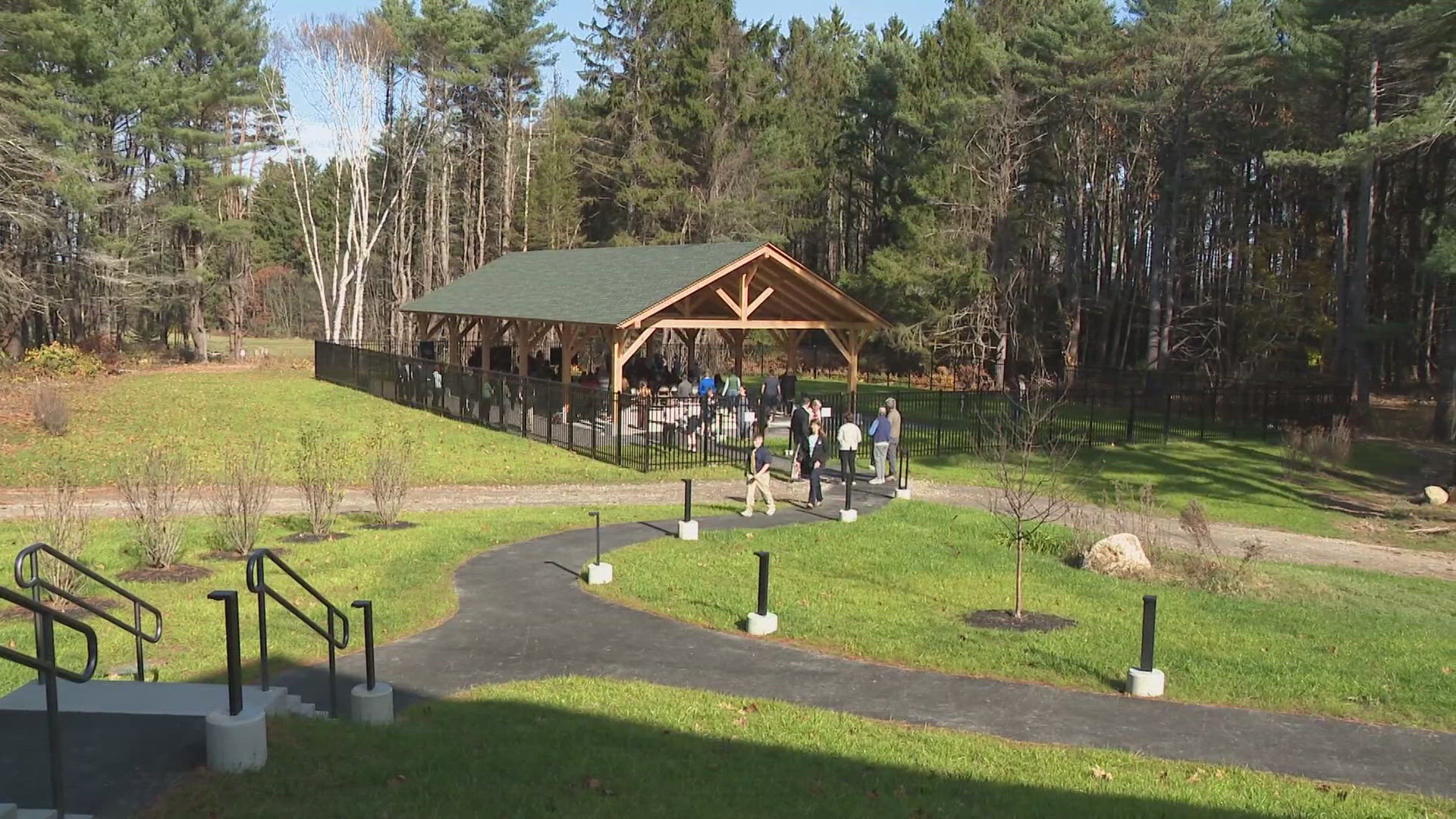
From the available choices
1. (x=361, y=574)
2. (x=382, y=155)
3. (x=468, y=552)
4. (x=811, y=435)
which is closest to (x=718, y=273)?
(x=811, y=435)

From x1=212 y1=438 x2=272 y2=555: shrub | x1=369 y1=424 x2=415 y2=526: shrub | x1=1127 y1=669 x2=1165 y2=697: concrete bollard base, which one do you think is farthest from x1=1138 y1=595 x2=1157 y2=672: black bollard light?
x1=369 y1=424 x2=415 y2=526: shrub

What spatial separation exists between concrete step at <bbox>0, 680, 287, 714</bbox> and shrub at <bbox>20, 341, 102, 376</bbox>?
1354 inches

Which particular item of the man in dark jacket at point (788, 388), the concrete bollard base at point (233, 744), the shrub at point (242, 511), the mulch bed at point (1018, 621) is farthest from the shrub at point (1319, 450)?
the concrete bollard base at point (233, 744)

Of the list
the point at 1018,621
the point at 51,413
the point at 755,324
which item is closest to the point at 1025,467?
the point at 1018,621

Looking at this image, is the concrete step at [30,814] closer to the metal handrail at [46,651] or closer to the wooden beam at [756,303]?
the metal handrail at [46,651]

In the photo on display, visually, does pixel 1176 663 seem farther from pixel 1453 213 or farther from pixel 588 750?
pixel 1453 213

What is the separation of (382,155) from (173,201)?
16030 mm

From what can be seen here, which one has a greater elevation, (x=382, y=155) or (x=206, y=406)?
(x=382, y=155)

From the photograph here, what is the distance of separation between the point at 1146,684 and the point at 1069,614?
9.32 feet

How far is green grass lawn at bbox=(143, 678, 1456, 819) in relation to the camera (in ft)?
17.7

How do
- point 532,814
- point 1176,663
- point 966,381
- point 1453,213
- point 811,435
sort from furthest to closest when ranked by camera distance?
point 966,381 < point 1453,213 < point 811,435 < point 1176,663 < point 532,814

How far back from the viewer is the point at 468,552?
13695 millimetres

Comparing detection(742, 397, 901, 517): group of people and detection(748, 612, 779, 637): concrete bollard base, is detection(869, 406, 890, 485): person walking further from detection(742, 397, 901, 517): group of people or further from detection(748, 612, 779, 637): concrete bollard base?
detection(748, 612, 779, 637): concrete bollard base

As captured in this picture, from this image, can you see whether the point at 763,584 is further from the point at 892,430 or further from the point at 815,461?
the point at 892,430
